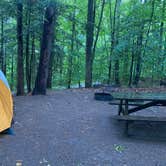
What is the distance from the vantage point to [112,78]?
15.1 meters

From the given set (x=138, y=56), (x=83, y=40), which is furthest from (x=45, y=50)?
(x=83, y=40)

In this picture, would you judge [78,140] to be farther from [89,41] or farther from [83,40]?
[83,40]

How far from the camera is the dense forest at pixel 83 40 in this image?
31.1 ft

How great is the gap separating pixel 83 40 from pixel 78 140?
1205 centimetres

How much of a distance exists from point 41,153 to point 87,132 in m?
1.36

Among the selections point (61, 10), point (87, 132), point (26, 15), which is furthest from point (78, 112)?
point (26, 15)

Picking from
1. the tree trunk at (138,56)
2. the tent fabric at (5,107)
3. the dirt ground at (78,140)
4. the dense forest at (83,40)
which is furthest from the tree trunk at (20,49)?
the tree trunk at (138,56)

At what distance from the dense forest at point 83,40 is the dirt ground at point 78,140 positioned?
3.63 meters

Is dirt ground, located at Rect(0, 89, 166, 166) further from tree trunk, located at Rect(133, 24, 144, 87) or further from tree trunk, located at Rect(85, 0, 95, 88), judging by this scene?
tree trunk, located at Rect(133, 24, 144, 87)

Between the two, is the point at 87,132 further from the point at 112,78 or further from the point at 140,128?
the point at 112,78

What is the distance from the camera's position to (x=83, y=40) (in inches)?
632

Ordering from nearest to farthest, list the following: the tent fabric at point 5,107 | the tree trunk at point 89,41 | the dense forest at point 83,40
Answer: the tent fabric at point 5,107, the dense forest at point 83,40, the tree trunk at point 89,41

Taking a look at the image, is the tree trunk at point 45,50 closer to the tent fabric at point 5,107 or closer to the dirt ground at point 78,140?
the dirt ground at point 78,140

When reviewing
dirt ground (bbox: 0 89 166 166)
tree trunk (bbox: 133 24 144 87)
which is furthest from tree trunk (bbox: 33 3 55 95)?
tree trunk (bbox: 133 24 144 87)
